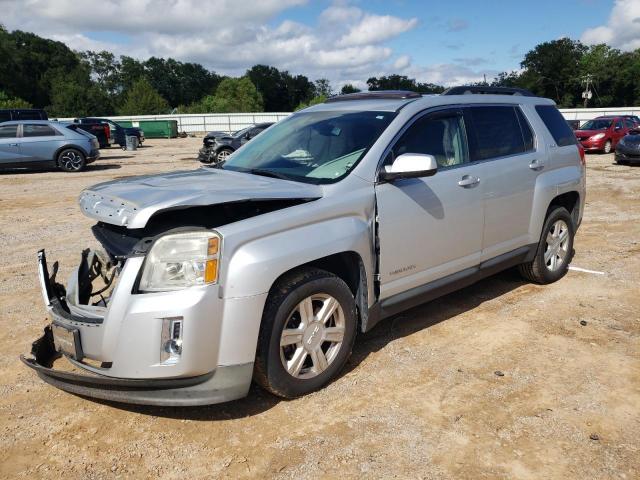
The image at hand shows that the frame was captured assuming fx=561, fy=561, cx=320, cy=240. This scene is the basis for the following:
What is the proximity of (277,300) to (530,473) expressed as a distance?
1.56 meters

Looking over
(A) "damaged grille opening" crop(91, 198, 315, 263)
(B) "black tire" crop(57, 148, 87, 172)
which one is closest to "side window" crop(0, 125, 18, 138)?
(B) "black tire" crop(57, 148, 87, 172)

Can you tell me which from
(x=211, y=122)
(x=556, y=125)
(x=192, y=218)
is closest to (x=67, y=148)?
(x=556, y=125)

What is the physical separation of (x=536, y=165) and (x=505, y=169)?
558mm

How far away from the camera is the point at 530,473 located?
2746 millimetres

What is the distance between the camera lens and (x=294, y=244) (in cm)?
321

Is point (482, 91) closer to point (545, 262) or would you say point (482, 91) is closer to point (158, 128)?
point (545, 262)

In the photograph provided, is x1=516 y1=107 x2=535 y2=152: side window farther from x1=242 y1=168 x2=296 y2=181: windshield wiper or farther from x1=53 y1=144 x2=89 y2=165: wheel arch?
x1=53 y1=144 x2=89 y2=165: wheel arch

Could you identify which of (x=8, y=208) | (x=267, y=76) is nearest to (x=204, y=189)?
(x=8, y=208)

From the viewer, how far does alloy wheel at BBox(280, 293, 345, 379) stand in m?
3.32

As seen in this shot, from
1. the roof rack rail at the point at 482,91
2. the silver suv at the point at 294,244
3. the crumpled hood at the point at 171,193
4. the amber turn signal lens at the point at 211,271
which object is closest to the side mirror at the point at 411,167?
the silver suv at the point at 294,244

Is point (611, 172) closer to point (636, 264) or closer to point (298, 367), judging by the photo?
point (636, 264)

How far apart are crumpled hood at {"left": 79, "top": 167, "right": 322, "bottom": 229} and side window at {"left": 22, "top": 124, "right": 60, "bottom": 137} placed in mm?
14506

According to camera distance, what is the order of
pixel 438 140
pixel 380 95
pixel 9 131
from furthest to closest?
pixel 9 131 → pixel 380 95 → pixel 438 140

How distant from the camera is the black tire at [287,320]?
314cm
